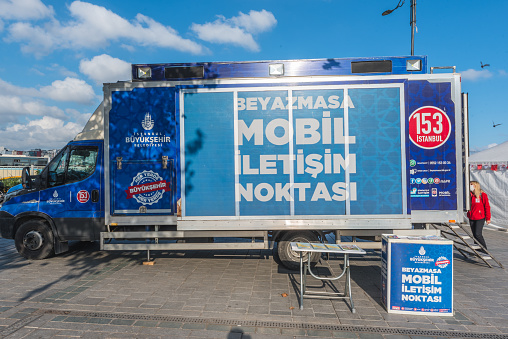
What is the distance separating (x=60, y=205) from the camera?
637cm

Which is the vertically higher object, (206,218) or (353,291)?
(206,218)

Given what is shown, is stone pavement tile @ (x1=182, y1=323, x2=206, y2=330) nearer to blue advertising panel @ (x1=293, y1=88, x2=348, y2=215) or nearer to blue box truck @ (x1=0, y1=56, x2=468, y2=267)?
blue box truck @ (x1=0, y1=56, x2=468, y2=267)

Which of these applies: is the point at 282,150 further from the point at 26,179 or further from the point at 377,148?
the point at 26,179

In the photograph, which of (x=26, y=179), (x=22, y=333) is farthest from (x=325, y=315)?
(x=26, y=179)

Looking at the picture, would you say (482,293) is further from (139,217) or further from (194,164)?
(139,217)

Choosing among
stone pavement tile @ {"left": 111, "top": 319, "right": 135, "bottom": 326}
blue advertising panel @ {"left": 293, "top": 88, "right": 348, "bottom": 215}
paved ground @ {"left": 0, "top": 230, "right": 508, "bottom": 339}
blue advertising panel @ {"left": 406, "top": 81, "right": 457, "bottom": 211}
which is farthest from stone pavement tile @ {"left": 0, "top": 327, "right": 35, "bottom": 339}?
blue advertising panel @ {"left": 406, "top": 81, "right": 457, "bottom": 211}

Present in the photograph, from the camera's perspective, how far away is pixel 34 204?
6.45m

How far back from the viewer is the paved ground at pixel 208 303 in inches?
151

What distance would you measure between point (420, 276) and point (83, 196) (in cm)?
626

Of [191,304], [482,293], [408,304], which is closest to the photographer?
[408,304]

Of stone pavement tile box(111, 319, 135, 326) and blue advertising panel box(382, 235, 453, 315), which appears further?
blue advertising panel box(382, 235, 453, 315)

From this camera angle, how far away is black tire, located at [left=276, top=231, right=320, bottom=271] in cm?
583

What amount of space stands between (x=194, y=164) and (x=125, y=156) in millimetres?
1390

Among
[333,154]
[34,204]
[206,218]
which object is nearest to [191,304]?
[206,218]
